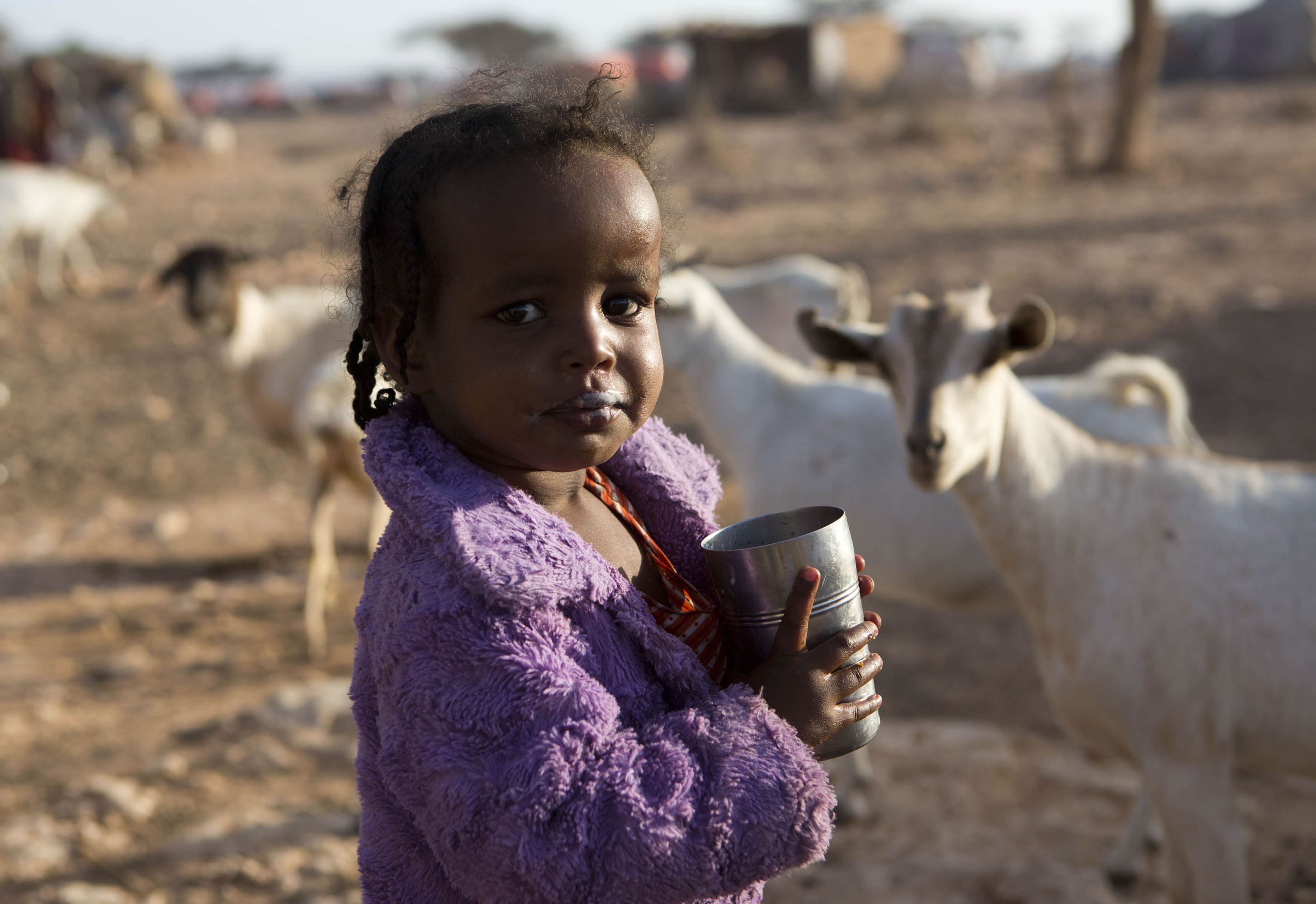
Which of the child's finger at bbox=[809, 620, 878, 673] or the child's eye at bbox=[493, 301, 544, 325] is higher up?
the child's eye at bbox=[493, 301, 544, 325]

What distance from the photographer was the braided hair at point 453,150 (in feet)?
4.08

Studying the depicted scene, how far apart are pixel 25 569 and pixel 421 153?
5.78 metres

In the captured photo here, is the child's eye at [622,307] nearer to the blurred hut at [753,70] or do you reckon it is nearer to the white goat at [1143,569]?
the white goat at [1143,569]

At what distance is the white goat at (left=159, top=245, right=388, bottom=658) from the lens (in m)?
5.16

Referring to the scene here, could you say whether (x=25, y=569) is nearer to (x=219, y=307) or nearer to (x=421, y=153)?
(x=219, y=307)

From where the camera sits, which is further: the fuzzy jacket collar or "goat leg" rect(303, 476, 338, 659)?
"goat leg" rect(303, 476, 338, 659)

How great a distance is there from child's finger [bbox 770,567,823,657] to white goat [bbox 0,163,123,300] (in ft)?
38.8

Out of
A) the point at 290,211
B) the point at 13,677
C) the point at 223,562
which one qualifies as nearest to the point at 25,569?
the point at 223,562

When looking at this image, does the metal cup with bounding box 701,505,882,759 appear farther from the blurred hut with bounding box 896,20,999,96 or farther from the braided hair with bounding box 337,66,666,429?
the blurred hut with bounding box 896,20,999,96

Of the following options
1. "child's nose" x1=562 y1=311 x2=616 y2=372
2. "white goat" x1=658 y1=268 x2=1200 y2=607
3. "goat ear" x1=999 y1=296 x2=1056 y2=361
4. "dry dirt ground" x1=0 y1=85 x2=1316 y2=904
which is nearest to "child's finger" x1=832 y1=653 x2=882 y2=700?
"dry dirt ground" x1=0 y1=85 x2=1316 y2=904

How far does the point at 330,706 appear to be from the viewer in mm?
4297

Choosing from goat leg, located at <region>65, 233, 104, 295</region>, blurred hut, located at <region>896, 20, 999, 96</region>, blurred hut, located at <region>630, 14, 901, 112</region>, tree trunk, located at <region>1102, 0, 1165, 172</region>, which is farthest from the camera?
blurred hut, located at <region>896, 20, 999, 96</region>

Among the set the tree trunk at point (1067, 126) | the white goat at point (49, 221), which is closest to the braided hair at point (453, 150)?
the white goat at point (49, 221)

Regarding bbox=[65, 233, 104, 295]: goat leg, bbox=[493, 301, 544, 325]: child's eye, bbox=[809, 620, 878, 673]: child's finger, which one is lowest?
bbox=[65, 233, 104, 295]: goat leg
